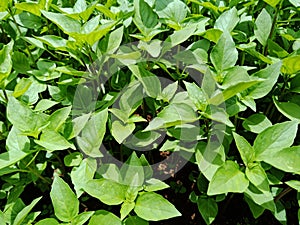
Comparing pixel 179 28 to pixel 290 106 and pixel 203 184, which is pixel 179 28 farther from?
pixel 203 184

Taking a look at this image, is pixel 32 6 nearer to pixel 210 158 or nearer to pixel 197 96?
pixel 197 96

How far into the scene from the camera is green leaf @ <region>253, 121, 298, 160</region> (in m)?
1.25

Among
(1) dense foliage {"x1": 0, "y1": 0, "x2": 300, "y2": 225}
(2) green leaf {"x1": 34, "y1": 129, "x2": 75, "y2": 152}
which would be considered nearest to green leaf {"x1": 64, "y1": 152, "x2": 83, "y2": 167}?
(1) dense foliage {"x1": 0, "y1": 0, "x2": 300, "y2": 225}

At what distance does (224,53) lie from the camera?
4.48 feet

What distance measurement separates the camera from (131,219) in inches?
51.8

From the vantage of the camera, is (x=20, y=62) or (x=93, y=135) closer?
(x=93, y=135)

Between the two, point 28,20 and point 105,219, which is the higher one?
point 28,20

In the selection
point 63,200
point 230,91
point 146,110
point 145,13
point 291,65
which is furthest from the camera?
point 146,110

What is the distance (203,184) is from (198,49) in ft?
1.63

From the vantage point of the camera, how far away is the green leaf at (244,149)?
4.17ft

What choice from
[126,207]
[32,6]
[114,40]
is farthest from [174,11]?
[126,207]

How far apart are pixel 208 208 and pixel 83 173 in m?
0.48

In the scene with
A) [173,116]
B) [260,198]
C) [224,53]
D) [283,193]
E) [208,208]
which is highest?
[224,53]

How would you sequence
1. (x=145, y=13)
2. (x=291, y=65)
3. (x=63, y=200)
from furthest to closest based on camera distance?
1. (x=145, y=13)
2. (x=291, y=65)
3. (x=63, y=200)
